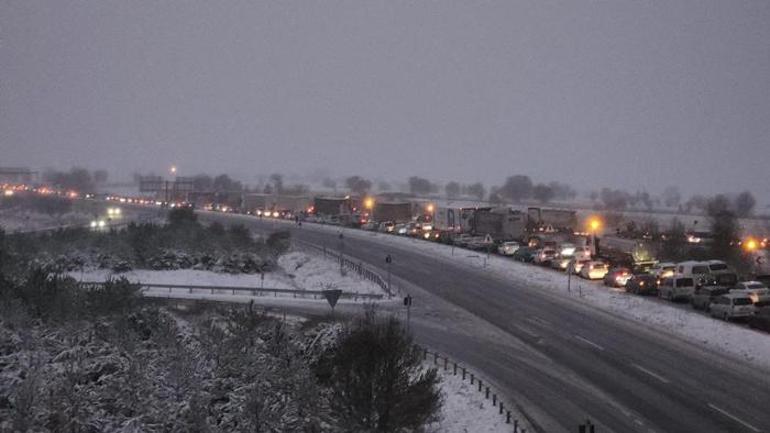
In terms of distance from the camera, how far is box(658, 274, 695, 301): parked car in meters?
39.8

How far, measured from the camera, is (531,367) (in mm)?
26844

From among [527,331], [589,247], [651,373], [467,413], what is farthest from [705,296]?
[589,247]

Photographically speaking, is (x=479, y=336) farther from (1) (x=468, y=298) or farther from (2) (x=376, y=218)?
(2) (x=376, y=218)

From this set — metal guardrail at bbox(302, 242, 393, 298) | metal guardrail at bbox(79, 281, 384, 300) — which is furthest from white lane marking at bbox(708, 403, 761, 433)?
metal guardrail at bbox(302, 242, 393, 298)

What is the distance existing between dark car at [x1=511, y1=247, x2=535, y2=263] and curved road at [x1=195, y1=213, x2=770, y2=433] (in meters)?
14.4

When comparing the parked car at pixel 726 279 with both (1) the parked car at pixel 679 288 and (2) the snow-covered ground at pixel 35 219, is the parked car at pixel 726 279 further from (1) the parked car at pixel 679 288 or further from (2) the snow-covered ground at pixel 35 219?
(2) the snow-covered ground at pixel 35 219

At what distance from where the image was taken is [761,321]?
32125 mm

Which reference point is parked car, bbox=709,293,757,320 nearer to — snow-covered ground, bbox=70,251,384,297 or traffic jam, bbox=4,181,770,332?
traffic jam, bbox=4,181,770,332

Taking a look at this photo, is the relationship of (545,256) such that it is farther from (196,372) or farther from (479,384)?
(196,372)

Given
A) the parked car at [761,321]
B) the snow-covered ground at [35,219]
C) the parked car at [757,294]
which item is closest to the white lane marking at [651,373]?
the parked car at [761,321]

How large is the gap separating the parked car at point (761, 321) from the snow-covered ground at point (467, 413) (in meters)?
15.9

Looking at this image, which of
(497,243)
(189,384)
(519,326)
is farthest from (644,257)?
(189,384)

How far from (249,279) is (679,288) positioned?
3050 centimetres

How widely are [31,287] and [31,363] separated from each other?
31.0 feet
